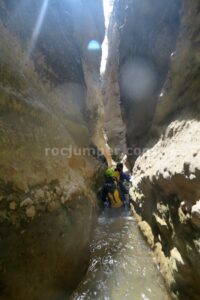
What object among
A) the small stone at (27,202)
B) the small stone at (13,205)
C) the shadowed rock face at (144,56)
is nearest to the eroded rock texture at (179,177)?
the shadowed rock face at (144,56)

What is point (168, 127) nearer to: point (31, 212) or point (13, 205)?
point (31, 212)

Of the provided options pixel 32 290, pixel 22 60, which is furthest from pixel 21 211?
pixel 22 60

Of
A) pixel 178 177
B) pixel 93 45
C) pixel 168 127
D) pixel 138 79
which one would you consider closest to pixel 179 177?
pixel 178 177

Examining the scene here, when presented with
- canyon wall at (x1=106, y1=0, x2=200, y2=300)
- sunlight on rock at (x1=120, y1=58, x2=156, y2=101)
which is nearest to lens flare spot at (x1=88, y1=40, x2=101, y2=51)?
sunlight on rock at (x1=120, y1=58, x2=156, y2=101)

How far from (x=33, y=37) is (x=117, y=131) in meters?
13.1

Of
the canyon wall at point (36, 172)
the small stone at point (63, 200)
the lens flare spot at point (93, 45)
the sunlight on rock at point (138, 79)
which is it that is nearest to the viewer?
the canyon wall at point (36, 172)

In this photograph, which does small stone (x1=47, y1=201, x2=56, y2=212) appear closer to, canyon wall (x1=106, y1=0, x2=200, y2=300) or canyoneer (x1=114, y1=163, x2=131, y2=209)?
canyon wall (x1=106, y1=0, x2=200, y2=300)

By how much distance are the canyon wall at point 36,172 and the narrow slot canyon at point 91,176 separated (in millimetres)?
16

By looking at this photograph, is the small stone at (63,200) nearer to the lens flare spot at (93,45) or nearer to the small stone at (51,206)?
the small stone at (51,206)

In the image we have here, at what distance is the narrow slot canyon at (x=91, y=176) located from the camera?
2.66m

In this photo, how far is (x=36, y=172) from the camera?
3.36 metres

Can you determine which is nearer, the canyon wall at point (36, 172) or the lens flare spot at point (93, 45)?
the canyon wall at point (36, 172)

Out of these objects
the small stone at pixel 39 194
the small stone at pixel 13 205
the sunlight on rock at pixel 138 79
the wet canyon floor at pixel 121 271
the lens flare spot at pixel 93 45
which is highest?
the lens flare spot at pixel 93 45

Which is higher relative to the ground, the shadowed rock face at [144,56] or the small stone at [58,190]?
the shadowed rock face at [144,56]
